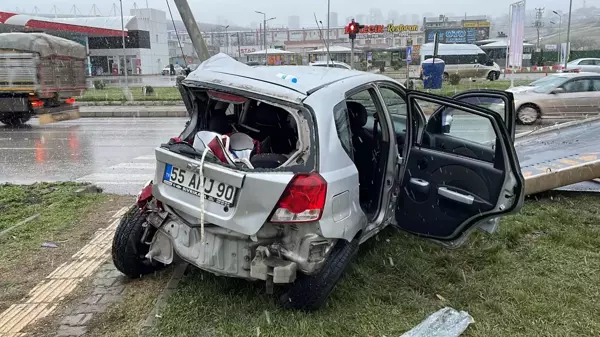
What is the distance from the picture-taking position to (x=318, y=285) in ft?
10.6

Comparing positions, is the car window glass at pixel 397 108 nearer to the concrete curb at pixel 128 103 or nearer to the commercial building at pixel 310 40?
the concrete curb at pixel 128 103

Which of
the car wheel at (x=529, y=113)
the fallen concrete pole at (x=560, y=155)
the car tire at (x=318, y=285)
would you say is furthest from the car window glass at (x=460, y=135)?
the car wheel at (x=529, y=113)

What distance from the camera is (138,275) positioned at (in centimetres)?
399

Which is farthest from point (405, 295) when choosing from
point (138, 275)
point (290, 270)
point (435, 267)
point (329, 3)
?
point (329, 3)

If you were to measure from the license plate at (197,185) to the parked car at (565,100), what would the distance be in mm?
12733

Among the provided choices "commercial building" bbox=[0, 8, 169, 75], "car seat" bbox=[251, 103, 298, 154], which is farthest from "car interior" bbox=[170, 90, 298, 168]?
"commercial building" bbox=[0, 8, 169, 75]

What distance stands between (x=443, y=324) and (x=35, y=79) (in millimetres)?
14356

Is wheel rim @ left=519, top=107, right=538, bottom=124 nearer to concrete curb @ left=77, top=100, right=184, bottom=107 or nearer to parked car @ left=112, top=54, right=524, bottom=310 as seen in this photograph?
parked car @ left=112, top=54, right=524, bottom=310

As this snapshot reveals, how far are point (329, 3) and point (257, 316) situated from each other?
11559mm

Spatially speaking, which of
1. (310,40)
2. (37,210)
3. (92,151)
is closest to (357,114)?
(37,210)

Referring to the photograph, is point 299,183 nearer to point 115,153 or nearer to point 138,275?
point 138,275

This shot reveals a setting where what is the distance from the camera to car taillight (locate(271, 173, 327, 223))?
3002 mm

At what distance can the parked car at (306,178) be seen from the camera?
3.11 m

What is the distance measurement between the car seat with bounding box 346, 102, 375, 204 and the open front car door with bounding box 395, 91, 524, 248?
0.26 m
